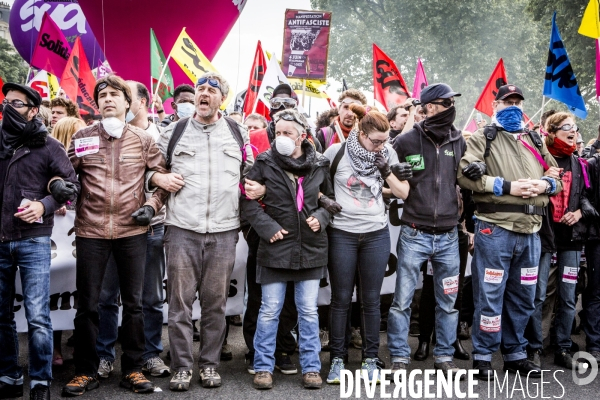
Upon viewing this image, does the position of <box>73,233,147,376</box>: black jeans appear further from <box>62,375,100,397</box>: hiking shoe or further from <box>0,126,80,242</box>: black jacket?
<box>0,126,80,242</box>: black jacket

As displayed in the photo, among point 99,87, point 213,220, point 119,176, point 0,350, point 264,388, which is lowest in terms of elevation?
point 264,388

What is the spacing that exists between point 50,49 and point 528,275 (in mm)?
8321

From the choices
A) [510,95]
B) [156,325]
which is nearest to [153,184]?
[156,325]

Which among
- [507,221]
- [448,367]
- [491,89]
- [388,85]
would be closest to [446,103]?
[507,221]

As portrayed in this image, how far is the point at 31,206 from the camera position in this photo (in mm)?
4402

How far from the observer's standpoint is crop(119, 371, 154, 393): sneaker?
187 inches

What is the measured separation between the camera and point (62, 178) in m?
4.54

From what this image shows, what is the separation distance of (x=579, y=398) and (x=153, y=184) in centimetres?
363

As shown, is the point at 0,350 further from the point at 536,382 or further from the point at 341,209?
the point at 536,382

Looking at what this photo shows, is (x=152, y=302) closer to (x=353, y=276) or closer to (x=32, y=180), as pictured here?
(x=32, y=180)

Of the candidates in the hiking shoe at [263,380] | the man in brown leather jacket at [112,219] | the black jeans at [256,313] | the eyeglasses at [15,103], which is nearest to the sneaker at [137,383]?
the man in brown leather jacket at [112,219]

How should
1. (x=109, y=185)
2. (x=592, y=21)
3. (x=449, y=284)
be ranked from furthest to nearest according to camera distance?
1. (x=592, y=21)
2. (x=449, y=284)
3. (x=109, y=185)

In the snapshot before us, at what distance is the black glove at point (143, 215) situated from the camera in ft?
15.3

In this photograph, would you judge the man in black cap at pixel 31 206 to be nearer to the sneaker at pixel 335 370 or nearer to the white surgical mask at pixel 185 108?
the sneaker at pixel 335 370
